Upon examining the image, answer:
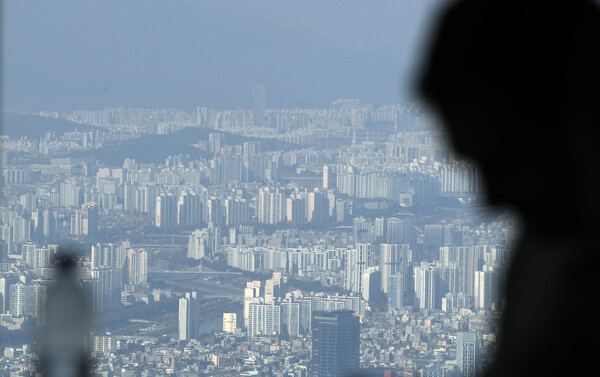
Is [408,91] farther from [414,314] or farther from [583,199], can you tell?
[414,314]

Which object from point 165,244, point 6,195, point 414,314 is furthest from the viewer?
point 165,244

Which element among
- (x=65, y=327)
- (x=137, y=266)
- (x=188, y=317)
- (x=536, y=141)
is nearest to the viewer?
(x=536, y=141)

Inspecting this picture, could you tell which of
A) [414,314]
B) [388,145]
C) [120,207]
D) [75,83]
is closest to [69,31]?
[75,83]

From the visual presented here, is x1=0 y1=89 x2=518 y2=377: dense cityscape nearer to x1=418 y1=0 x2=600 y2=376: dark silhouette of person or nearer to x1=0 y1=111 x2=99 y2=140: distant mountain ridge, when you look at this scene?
x1=0 y1=111 x2=99 y2=140: distant mountain ridge

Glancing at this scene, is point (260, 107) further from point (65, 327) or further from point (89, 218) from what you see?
point (65, 327)

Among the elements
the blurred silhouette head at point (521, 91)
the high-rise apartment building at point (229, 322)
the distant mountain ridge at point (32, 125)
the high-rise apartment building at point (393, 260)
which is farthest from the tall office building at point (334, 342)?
the blurred silhouette head at point (521, 91)

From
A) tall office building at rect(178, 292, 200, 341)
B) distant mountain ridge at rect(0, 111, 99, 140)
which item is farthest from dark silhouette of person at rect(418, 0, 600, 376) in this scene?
distant mountain ridge at rect(0, 111, 99, 140)

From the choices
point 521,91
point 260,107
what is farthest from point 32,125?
Answer: point 521,91
